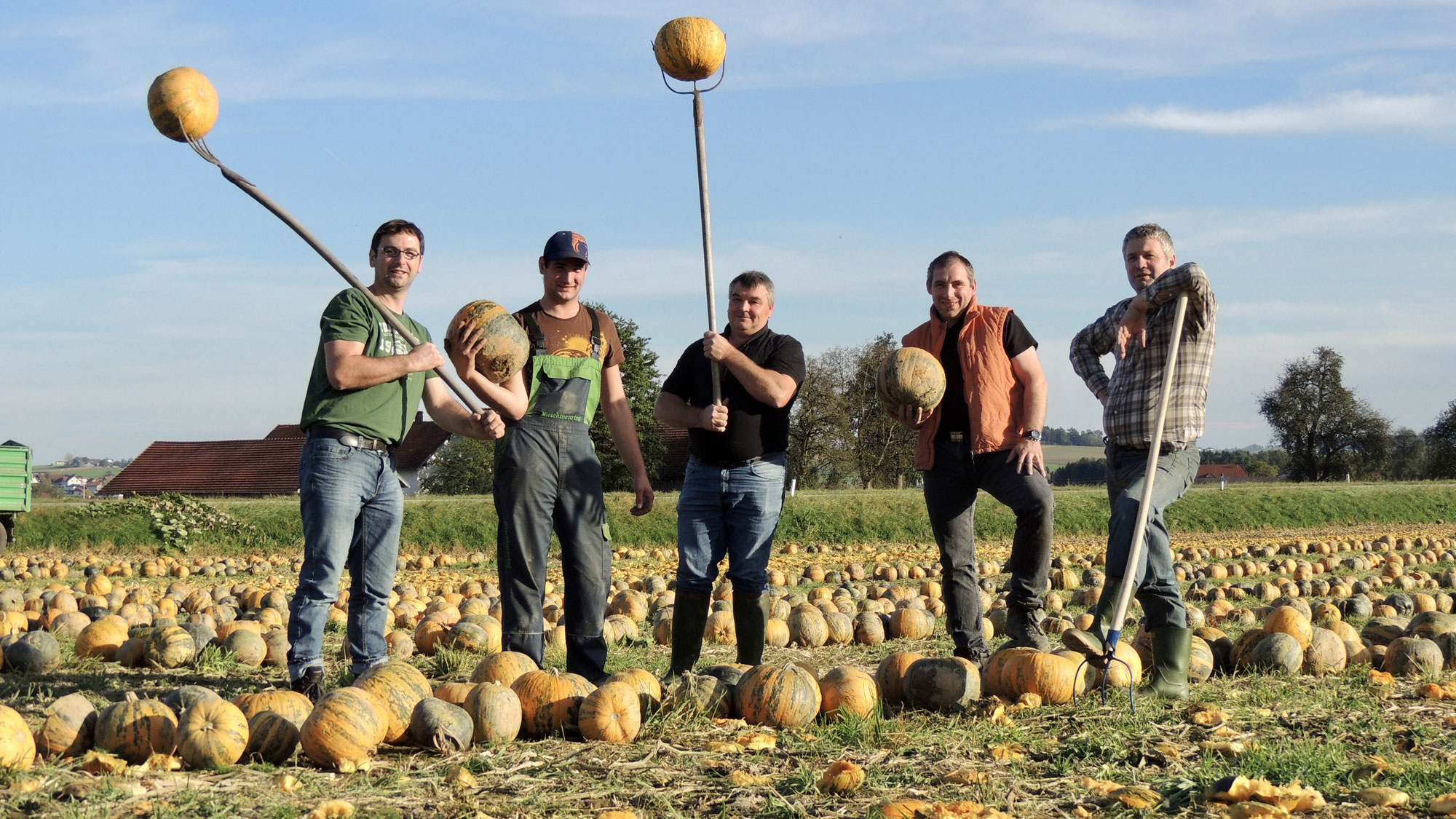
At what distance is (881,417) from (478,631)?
50015 mm

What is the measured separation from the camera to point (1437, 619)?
6461 mm

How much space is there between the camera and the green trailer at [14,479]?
62.1 ft

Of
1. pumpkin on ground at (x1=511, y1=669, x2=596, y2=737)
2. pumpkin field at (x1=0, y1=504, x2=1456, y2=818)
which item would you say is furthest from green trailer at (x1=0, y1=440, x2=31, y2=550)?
pumpkin on ground at (x1=511, y1=669, x2=596, y2=737)

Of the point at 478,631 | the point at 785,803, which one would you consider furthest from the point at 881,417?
the point at 785,803

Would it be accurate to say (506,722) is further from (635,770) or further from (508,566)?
(508,566)

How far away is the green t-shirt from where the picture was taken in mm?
5414

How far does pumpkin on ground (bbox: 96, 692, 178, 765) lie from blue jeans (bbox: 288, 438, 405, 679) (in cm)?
109

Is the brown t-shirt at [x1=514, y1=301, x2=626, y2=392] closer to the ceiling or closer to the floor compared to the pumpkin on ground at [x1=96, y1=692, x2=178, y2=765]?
closer to the ceiling

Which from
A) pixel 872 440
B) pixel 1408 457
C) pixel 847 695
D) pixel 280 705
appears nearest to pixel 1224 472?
pixel 1408 457

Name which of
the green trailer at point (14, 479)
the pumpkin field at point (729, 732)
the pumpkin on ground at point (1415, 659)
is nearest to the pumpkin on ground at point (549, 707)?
the pumpkin field at point (729, 732)

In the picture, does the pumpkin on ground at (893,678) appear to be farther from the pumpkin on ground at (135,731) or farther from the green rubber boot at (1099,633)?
the pumpkin on ground at (135,731)

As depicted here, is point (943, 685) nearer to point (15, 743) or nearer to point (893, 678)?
point (893, 678)

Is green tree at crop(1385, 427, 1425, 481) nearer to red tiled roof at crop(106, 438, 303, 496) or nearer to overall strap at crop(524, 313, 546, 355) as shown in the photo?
red tiled roof at crop(106, 438, 303, 496)

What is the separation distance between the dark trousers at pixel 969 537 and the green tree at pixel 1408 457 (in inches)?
3515
